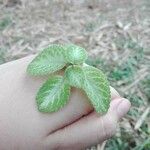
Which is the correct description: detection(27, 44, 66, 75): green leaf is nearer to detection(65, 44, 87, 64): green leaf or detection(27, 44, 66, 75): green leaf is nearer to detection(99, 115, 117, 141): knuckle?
detection(65, 44, 87, 64): green leaf

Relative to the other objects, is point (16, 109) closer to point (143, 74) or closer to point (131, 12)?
point (143, 74)

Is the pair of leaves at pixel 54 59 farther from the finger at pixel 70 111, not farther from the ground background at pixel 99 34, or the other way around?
the ground background at pixel 99 34

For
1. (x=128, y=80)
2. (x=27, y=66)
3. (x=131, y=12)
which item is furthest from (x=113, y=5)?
(x=27, y=66)

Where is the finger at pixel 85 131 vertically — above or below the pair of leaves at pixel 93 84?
below

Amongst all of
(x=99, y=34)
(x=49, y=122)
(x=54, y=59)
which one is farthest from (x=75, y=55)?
(x=99, y=34)

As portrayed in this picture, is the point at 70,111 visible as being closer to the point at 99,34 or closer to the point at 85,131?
the point at 85,131

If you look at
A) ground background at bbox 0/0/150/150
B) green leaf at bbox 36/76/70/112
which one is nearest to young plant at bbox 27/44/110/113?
green leaf at bbox 36/76/70/112

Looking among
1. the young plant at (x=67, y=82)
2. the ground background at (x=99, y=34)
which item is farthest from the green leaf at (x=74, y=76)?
the ground background at (x=99, y=34)

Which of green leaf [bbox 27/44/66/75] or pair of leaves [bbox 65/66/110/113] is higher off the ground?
green leaf [bbox 27/44/66/75]
